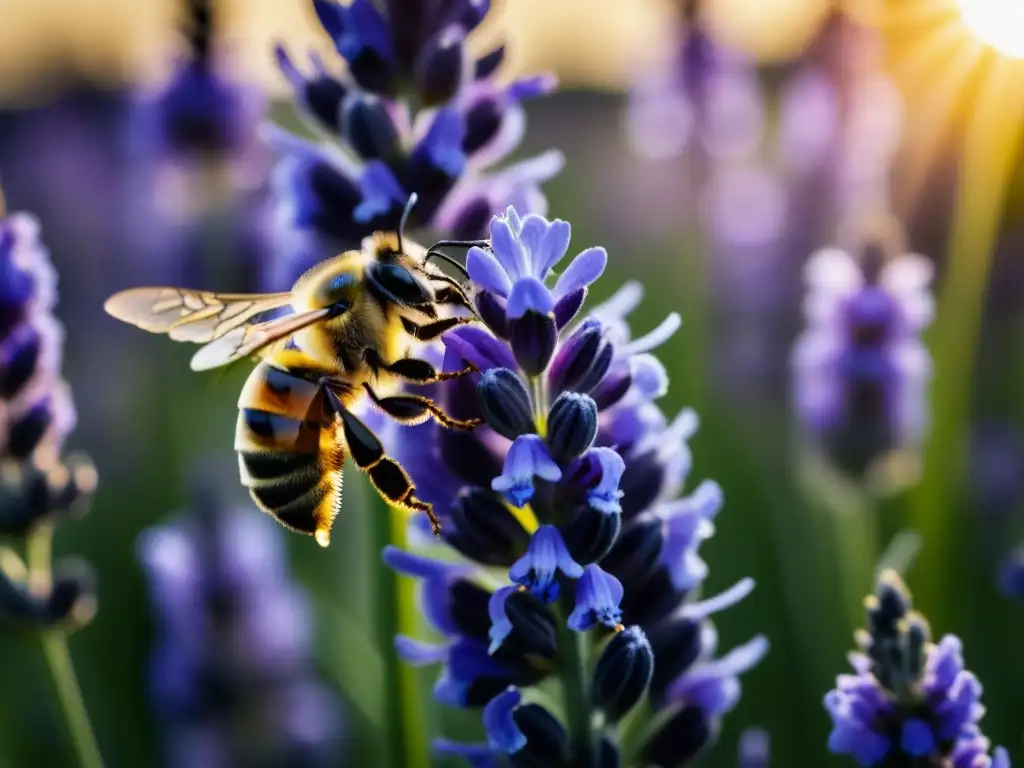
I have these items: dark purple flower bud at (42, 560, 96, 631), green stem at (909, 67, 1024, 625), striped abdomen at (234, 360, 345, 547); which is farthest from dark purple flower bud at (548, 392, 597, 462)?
green stem at (909, 67, 1024, 625)

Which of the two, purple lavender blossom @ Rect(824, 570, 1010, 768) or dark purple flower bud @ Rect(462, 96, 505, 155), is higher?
dark purple flower bud @ Rect(462, 96, 505, 155)

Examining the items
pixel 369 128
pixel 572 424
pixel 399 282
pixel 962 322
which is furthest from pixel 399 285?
pixel 962 322

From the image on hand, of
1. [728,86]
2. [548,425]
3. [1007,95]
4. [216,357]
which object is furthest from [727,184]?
[548,425]

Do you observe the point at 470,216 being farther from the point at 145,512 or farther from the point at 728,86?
the point at 145,512

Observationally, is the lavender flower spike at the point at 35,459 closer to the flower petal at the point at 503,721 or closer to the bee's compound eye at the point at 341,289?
the bee's compound eye at the point at 341,289

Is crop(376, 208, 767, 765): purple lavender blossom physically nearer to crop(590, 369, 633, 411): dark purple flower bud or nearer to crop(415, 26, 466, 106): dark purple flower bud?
crop(590, 369, 633, 411): dark purple flower bud

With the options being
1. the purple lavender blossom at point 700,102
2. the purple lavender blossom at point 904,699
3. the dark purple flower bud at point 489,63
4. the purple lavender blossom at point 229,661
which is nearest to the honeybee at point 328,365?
the dark purple flower bud at point 489,63

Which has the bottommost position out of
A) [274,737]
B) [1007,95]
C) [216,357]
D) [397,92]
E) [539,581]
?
[274,737]
